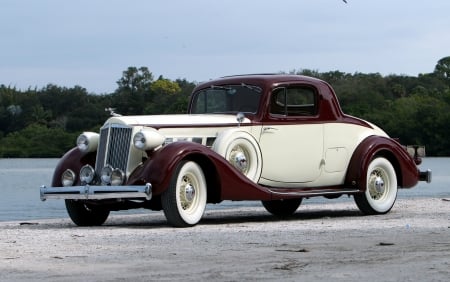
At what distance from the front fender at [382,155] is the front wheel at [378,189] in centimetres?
16

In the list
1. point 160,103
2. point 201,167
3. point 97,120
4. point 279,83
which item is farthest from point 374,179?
point 97,120

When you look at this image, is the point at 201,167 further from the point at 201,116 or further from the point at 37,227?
the point at 37,227

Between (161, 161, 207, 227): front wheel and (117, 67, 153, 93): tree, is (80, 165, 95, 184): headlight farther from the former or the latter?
(117, 67, 153, 93): tree

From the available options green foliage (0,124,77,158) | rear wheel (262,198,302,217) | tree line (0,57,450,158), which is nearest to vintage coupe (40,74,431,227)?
rear wheel (262,198,302,217)

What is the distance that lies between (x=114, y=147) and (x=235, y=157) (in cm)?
174

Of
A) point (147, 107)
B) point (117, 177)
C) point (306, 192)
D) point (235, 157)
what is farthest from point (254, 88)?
point (147, 107)

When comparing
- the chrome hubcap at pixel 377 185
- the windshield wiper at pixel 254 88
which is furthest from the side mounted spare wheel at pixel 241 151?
the chrome hubcap at pixel 377 185

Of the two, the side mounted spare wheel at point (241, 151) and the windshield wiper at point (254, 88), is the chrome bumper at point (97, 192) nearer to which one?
the side mounted spare wheel at point (241, 151)

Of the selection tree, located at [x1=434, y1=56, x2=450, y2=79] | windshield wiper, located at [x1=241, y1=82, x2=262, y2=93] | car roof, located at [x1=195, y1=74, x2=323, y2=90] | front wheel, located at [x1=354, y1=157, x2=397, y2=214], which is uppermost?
tree, located at [x1=434, y1=56, x2=450, y2=79]

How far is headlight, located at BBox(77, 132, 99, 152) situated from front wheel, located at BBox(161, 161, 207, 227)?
157cm

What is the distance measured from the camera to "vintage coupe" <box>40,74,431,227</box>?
1534 centimetres

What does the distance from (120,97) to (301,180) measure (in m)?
64.2

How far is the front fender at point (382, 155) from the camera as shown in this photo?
17781mm

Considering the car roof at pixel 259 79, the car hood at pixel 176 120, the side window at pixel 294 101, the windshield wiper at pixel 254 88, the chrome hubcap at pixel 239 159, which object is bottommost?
the chrome hubcap at pixel 239 159
